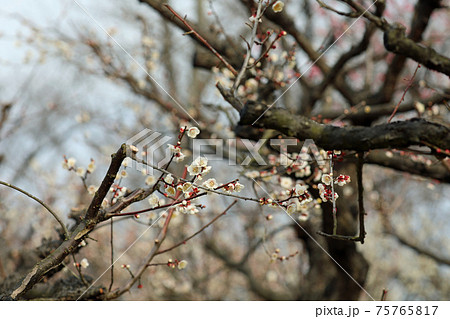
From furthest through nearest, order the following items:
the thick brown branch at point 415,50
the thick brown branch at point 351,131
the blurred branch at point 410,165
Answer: the blurred branch at point 410,165, the thick brown branch at point 415,50, the thick brown branch at point 351,131

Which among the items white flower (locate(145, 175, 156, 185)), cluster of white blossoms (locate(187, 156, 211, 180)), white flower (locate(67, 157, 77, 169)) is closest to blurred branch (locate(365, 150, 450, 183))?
white flower (locate(145, 175, 156, 185))

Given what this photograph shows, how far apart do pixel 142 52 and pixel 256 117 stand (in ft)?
13.9

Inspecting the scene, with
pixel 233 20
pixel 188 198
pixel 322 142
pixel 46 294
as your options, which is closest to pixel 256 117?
pixel 322 142

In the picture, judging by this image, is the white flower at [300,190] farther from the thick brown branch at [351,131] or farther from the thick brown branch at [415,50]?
the thick brown branch at [415,50]

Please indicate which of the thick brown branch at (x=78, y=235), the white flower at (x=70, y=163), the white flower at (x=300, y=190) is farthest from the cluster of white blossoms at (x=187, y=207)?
the white flower at (x=70, y=163)

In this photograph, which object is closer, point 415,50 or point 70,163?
point 415,50

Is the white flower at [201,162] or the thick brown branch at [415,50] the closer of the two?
the white flower at [201,162]

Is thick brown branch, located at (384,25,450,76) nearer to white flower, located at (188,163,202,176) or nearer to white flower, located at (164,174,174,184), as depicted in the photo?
white flower, located at (188,163,202,176)

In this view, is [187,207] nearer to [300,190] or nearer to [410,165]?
[300,190]

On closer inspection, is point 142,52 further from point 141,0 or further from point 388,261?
point 388,261

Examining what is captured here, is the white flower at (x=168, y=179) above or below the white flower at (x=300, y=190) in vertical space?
above

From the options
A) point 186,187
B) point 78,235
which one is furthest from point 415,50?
point 78,235

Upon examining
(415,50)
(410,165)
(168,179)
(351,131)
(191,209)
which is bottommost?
(191,209)

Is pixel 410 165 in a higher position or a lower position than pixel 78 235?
higher
